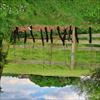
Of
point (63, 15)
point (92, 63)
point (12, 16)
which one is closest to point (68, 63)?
point (92, 63)

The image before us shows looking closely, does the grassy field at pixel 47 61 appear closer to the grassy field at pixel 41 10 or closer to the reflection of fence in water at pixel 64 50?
the reflection of fence in water at pixel 64 50

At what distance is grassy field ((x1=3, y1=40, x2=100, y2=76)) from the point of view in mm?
10133

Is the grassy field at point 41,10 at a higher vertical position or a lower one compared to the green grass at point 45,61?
higher

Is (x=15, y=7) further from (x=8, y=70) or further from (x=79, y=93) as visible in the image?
(x=8, y=70)

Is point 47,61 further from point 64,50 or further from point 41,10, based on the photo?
point 41,10

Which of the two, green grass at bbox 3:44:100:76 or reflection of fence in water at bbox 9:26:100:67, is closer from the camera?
green grass at bbox 3:44:100:76

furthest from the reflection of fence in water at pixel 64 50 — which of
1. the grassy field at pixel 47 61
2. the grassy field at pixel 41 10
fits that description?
the grassy field at pixel 41 10

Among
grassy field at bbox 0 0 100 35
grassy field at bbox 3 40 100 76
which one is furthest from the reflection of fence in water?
grassy field at bbox 0 0 100 35

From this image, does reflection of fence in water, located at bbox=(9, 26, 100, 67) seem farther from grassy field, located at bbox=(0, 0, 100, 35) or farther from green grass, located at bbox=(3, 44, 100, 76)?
grassy field, located at bbox=(0, 0, 100, 35)

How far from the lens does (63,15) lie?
8148 millimetres

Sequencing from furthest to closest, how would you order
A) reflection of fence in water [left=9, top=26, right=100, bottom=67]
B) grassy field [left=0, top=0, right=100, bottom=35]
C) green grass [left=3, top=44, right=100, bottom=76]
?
reflection of fence in water [left=9, top=26, right=100, bottom=67]
green grass [left=3, top=44, right=100, bottom=76]
grassy field [left=0, top=0, right=100, bottom=35]

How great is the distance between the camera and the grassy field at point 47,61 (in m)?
10.1

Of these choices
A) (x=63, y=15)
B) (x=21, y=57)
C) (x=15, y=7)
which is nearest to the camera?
(x=15, y=7)

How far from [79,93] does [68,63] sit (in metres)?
3.21
